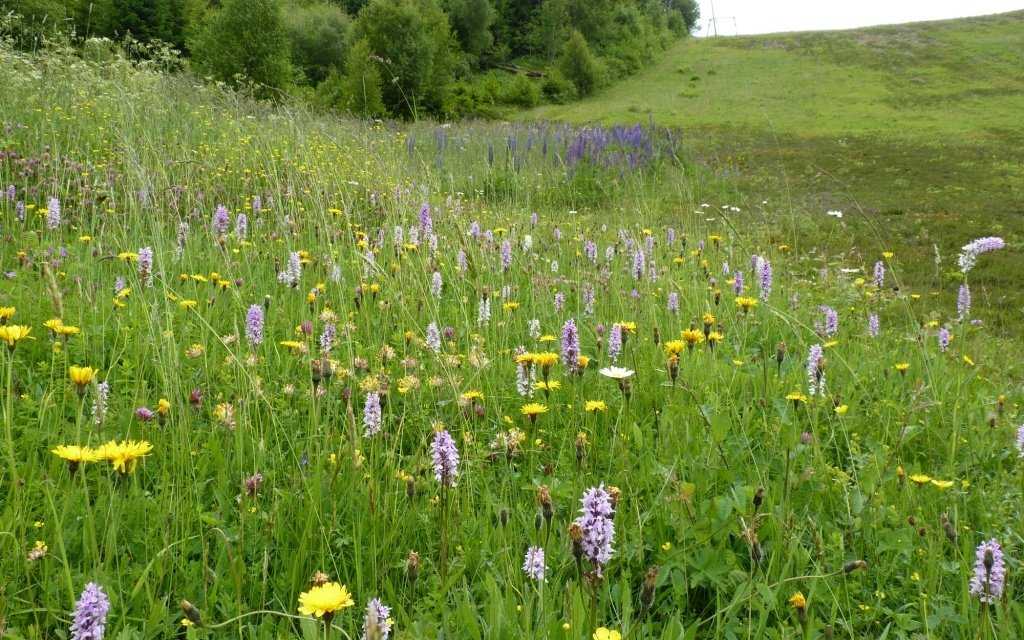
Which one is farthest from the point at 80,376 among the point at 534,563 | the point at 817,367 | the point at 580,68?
the point at 580,68

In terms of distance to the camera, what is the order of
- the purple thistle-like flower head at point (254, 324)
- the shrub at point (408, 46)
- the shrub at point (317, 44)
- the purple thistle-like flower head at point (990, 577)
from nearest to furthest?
1. the purple thistle-like flower head at point (990, 577)
2. the purple thistle-like flower head at point (254, 324)
3. the shrub at point (408, 46)
4. the shrub at point (317, 44)

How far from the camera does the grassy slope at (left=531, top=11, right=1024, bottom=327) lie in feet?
26.0

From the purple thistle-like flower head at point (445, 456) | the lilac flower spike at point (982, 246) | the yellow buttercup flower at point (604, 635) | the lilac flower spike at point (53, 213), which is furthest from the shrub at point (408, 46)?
the yellow buttercup flower at point (604, 635)

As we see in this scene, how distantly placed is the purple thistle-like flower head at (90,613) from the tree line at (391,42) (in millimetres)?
3098

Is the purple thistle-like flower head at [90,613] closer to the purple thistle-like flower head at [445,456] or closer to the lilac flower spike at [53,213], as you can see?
the purple thistle-like flower head at [445,456]

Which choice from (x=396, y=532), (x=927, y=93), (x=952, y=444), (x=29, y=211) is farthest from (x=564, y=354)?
(x=927, y=93)

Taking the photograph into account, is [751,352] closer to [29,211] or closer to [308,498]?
[308,498]

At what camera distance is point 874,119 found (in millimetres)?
19875

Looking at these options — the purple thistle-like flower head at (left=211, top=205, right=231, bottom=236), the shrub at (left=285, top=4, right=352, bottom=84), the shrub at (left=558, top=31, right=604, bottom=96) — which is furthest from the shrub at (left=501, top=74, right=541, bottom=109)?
the purple thistle-like flower head at (left=211, top=205, right=231, bottom=236)

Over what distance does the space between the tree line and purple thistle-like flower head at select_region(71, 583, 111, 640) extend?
310 cm

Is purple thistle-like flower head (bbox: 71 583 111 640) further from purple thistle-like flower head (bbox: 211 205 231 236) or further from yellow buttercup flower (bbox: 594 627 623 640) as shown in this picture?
purple thistle-like flower head (bbox: 211 205 231 236)

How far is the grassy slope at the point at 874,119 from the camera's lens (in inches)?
312

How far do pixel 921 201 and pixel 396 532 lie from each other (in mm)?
9818

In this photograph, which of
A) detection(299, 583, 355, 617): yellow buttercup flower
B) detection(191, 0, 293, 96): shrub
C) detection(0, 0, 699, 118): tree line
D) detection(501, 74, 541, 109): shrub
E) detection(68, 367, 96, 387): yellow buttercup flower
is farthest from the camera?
detection(501, 74, 541, 109): shrub
